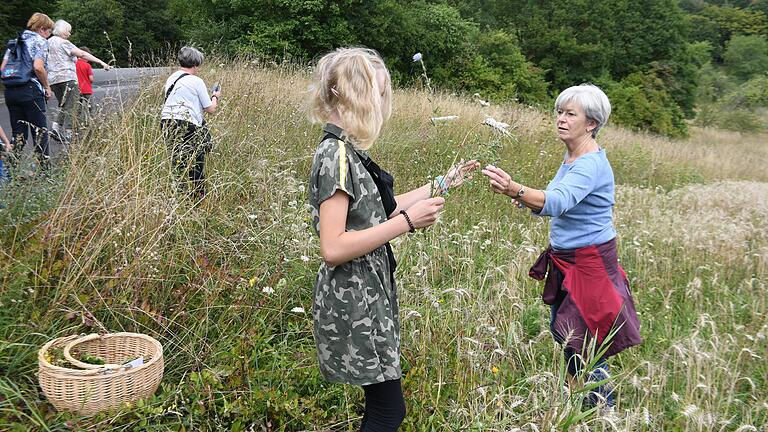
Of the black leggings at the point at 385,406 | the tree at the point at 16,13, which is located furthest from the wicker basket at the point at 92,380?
the tree at the point at 16,13

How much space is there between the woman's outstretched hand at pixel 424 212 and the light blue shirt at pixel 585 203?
0.90 meters

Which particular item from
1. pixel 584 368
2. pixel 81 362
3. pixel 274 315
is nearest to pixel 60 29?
pixel 274 315

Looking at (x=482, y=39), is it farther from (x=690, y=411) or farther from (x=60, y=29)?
(x=690, y=411)

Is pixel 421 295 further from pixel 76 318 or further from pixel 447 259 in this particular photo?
pixel 76 318

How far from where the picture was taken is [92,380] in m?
2.32

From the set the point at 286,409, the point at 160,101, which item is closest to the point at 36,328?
the point at 286,409

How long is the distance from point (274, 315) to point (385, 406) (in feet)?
4.17

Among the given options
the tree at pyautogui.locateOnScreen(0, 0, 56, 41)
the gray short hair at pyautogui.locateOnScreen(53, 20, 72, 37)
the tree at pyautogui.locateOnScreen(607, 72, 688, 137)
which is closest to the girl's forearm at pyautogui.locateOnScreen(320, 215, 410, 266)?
the gray short hair at pyautogui.locateOnScreen(53, 20, 72, 37)

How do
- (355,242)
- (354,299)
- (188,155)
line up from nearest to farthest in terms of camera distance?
(355,242)
(354,299)
(188,155)

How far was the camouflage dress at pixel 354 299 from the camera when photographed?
2033 mm

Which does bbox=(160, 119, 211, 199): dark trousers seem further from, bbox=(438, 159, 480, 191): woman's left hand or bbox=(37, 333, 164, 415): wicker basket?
bbox=(438, 159, 480, 191): woman's left hand

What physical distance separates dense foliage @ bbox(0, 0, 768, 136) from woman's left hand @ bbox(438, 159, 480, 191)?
11273mm

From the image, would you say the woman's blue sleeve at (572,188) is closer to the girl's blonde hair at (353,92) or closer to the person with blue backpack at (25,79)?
the girl's blonde hair at (353,92)

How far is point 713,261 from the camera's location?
16.9ft
